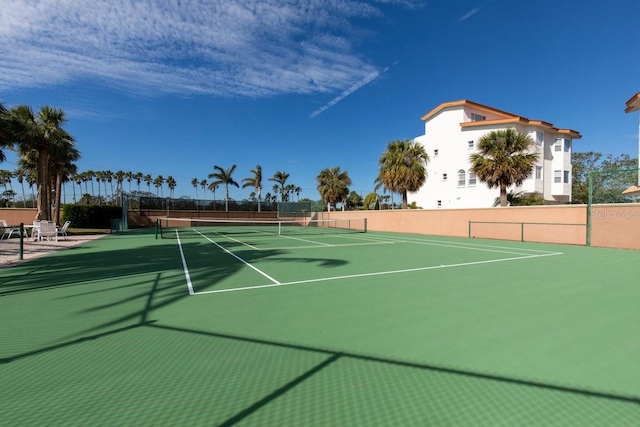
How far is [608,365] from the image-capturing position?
10.7 ft

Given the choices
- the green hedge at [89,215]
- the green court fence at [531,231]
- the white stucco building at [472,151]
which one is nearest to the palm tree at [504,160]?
the green court fence at [531,231]

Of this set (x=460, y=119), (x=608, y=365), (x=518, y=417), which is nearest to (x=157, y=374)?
(x=518, y=417)

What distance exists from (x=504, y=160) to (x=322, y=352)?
24004mm

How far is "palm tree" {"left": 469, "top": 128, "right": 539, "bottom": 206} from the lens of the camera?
22766 mm

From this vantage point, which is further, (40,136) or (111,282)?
(40,136)

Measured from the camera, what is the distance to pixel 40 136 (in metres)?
22.9

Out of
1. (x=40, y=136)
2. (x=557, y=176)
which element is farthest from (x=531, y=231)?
(x=40, y=136)

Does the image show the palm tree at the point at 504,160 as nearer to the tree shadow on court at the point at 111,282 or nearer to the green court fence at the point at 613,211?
the green court fence at the point at 613,211

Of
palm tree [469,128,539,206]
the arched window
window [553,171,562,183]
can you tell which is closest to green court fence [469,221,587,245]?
palm tree [469,128,539,206]

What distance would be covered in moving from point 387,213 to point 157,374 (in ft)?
89.0

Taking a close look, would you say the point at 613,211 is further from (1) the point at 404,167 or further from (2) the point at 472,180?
(2) the point at 472,180

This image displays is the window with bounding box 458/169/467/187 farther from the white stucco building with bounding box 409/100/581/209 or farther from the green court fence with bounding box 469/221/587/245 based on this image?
the green court fence with bounding box 469/221/587/245

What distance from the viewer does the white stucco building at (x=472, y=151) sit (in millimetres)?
32656

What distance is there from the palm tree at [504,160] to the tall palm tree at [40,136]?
31235mm
